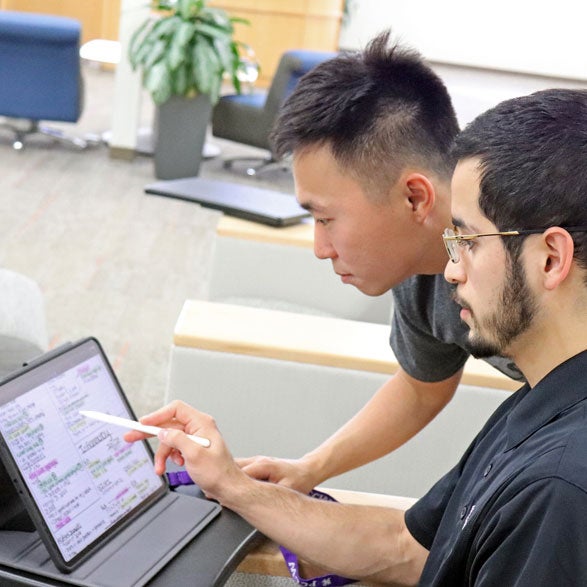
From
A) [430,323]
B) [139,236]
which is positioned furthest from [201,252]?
[430,323]

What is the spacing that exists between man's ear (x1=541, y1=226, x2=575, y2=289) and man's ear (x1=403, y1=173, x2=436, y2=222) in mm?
534

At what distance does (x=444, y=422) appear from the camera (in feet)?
7.16

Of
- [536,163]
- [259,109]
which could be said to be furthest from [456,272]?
[259,109]

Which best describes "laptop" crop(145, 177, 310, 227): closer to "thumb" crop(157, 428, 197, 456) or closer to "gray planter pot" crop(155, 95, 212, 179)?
"thumb" crop(157, 428, 197, 456)

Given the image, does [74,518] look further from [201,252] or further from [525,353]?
[201,252]

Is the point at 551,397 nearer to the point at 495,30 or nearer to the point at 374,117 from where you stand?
the point at 374,117

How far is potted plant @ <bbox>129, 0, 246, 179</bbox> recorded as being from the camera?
19.4 feet

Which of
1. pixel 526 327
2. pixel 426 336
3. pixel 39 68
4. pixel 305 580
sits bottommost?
pixel 39 68

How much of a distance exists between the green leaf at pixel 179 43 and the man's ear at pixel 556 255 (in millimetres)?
5036

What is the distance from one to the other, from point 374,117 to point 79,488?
2.43ft

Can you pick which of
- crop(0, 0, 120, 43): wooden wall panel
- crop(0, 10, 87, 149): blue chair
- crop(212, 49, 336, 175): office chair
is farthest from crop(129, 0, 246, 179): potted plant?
crop(0, 0, 120, 43): wooden wall panel

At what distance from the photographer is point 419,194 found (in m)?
1.56

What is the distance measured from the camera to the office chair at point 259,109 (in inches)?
243

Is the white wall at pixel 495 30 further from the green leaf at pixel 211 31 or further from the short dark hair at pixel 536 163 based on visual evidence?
the short dark hair at pixel 536 163
